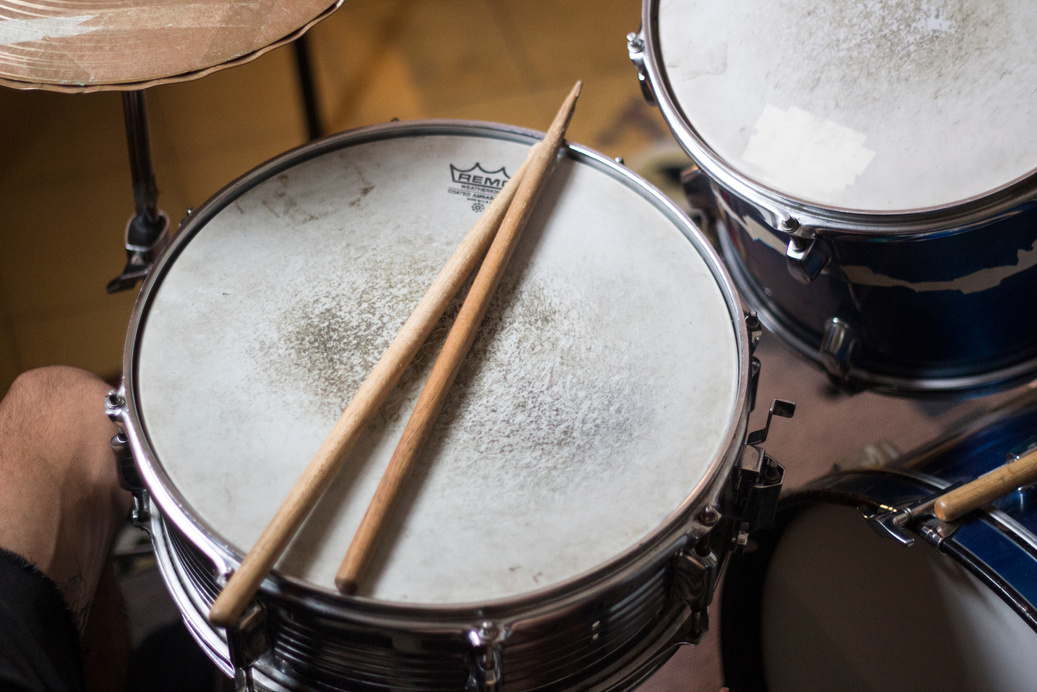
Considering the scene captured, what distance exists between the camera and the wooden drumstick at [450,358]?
63 centimetres

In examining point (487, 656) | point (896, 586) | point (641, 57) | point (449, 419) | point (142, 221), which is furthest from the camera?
point (142, 221)

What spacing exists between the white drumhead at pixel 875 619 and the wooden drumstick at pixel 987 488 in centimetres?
7

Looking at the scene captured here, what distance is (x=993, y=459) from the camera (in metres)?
0.85

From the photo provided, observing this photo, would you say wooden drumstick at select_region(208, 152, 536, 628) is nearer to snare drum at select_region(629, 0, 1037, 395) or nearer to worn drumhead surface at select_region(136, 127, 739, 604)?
worn drumhead surface at select_region(136, 127, 739, 604)

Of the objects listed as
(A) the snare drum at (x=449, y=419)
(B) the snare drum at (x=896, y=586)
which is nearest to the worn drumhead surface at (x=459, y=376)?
(A) the snare drum at (x=449, y=419)

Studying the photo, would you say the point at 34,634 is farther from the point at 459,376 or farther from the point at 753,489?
the point at 753,489

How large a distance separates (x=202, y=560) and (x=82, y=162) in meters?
1.16

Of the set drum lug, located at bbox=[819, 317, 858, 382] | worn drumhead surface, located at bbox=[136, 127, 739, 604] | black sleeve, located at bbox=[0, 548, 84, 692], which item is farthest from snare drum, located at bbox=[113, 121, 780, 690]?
drum lug, located at bbox=[819, 317, 858, 382]

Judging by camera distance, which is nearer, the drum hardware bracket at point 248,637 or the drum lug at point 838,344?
the drum hardware bracket at point 248,637

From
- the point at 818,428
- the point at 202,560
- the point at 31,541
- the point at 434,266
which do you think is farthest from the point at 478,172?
the point at 818,428

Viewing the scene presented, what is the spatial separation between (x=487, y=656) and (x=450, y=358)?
25 cm

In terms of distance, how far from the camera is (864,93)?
2.93 ft

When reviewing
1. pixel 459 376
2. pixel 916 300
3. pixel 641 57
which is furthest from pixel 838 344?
pixel 459 376

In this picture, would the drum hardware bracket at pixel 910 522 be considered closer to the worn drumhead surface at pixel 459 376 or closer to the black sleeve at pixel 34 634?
the worn drumhead surface at pixel 459 376
